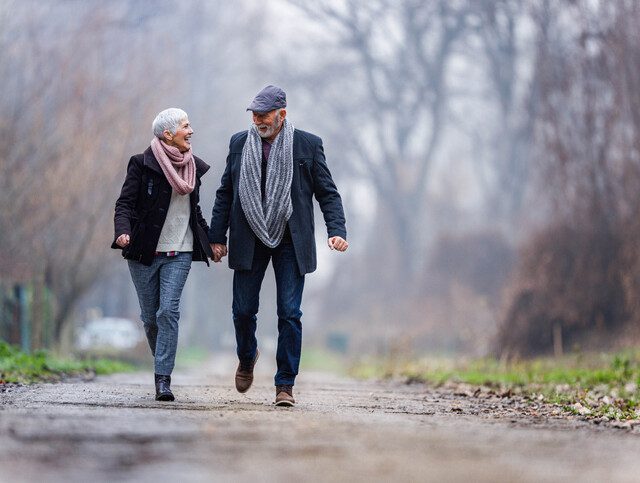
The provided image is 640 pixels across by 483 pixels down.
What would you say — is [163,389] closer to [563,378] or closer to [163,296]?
[163,296]

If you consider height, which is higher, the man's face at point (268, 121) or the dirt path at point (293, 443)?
the man's face at point (268, 121)

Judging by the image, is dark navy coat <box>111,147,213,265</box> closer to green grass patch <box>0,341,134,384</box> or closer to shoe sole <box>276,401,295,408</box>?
shoe sole <box>276,401,295,408</box>

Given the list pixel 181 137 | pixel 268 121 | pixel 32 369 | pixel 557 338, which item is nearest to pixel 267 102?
pixel 268 121

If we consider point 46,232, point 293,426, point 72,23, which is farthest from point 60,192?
point 293,426

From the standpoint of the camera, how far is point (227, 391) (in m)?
10.6

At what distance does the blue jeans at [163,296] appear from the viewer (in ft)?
29.4

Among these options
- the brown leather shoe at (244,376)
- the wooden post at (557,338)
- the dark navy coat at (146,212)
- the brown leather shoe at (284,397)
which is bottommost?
the brown leather shoe at (284,397)

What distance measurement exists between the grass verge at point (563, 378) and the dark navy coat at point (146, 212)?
2890 mm

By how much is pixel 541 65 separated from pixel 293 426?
1744cm

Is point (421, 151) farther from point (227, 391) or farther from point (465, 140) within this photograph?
point (227, 391)

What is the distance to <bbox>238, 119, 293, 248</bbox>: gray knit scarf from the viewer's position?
885 cm

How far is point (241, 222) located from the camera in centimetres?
899

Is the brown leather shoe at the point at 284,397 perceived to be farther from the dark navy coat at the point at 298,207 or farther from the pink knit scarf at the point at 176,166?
the pink knit scarf at the point at 176,166

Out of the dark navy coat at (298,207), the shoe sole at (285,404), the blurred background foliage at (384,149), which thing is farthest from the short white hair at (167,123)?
the blurred background foliage at (384,149)
